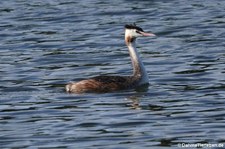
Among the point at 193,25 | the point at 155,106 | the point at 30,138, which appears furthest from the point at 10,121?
the point at 193,25

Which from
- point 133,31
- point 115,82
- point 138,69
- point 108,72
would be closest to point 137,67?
point 138,69

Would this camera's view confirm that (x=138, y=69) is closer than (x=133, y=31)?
No

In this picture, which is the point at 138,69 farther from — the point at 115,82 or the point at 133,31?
the point at 115,82

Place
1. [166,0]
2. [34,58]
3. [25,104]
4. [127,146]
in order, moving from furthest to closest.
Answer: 1. [166,0]
2. [34,58]
3. [25,104]
4. [127,146]

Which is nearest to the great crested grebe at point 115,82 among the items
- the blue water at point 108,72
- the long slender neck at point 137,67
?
the long slender neck at point 137,67

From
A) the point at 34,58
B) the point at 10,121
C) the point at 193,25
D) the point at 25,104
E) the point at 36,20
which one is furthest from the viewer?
the point at 36,20

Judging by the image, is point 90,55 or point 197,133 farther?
point 90,55

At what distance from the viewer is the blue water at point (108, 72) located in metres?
13.6

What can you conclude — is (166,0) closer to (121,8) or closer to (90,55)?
(121,8)

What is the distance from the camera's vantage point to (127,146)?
12.8 m

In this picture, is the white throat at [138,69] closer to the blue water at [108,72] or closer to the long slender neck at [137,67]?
the long slender neck at [137,67]

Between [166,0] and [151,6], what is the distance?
952 mm

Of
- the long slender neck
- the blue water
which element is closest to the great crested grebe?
the long slender neck

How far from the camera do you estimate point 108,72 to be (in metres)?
19.4
